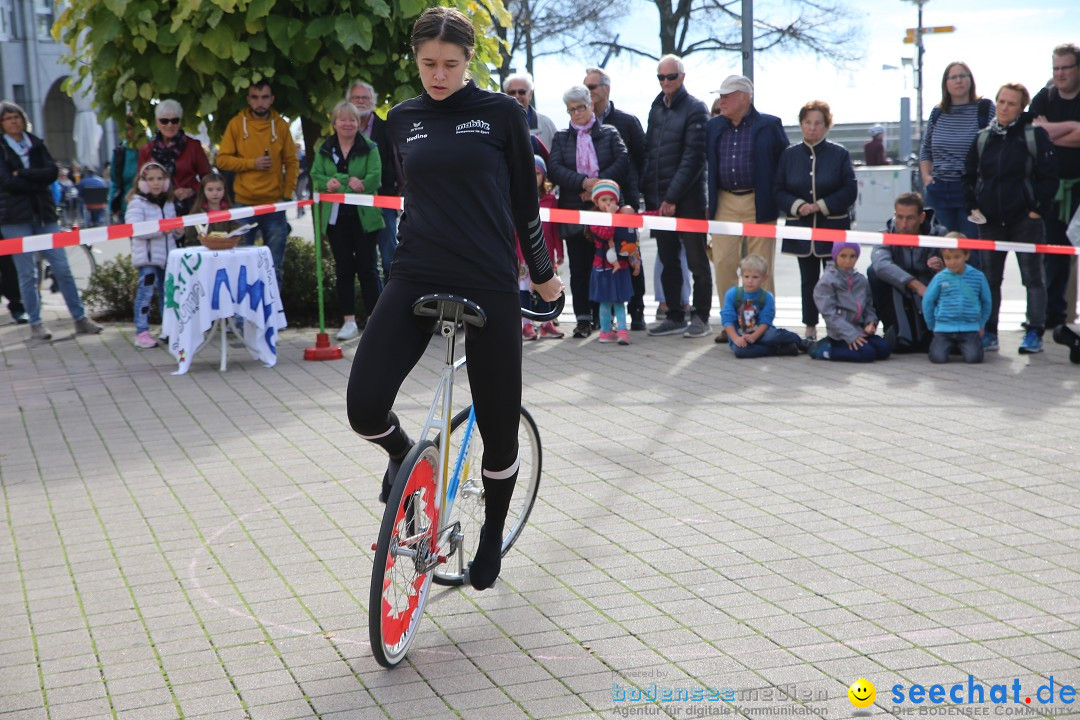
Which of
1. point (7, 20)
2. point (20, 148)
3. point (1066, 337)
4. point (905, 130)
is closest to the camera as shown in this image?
point (1066, 337)

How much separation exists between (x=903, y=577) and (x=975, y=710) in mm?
1186

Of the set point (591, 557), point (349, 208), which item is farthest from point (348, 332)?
point (591, 557)

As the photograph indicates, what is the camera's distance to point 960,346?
9617 mm

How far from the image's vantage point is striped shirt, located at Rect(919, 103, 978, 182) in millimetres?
10484

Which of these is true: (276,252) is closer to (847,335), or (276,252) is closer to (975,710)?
(847,335)

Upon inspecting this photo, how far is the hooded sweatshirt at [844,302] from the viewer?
980 cm

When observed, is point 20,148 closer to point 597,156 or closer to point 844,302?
point 597,156

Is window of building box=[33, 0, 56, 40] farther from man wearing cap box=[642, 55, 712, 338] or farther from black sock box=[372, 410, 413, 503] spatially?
black sock box=[372, 410, 413, 503]

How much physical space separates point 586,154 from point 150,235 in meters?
3.87

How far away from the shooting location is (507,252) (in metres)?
4.28

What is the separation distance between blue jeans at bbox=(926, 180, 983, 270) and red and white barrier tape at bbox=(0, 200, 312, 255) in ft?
17.9

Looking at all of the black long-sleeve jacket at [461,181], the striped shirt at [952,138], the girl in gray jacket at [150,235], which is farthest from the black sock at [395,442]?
the striped shirt at [952,138]

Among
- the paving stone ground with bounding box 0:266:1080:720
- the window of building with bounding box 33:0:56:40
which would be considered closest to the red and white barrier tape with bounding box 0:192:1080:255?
the paving stone ground with bounding box 0:266:1080:720

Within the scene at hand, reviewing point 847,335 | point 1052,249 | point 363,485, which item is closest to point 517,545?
point 363,485
